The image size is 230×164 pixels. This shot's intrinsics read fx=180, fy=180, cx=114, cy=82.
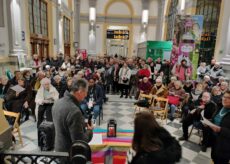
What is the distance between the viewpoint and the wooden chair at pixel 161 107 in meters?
5.07

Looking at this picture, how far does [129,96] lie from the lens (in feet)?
26.0

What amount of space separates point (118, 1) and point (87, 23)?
385cm

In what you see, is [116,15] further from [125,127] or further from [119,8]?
[125,127]

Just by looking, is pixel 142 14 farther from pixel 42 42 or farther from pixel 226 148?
pixel 226 148

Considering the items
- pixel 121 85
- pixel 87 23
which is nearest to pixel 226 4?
pixel 121 85

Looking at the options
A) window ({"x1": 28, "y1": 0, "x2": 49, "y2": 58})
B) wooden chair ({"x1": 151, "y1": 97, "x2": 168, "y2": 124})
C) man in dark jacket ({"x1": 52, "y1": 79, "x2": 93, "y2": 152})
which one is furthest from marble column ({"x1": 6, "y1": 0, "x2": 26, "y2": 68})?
man in dark jacket ({"x1": 52, "y1": 79, "x2": 93, "y2": 152})

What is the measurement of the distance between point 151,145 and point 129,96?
6.50 meters

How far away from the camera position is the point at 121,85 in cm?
776

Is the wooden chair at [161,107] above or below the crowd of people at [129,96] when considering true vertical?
below

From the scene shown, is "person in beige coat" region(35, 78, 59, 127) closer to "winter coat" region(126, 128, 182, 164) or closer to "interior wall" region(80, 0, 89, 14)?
"winter coat" region(126, 128, 182, 164)

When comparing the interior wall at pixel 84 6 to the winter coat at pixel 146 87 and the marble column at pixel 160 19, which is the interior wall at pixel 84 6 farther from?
the winter coat at pixel 146 87

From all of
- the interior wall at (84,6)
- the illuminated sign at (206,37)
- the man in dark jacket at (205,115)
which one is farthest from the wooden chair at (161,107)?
the interior wall at (84,6)

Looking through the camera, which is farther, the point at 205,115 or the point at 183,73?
the point at 183,73

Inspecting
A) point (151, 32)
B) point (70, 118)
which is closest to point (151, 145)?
point (70, 118)
